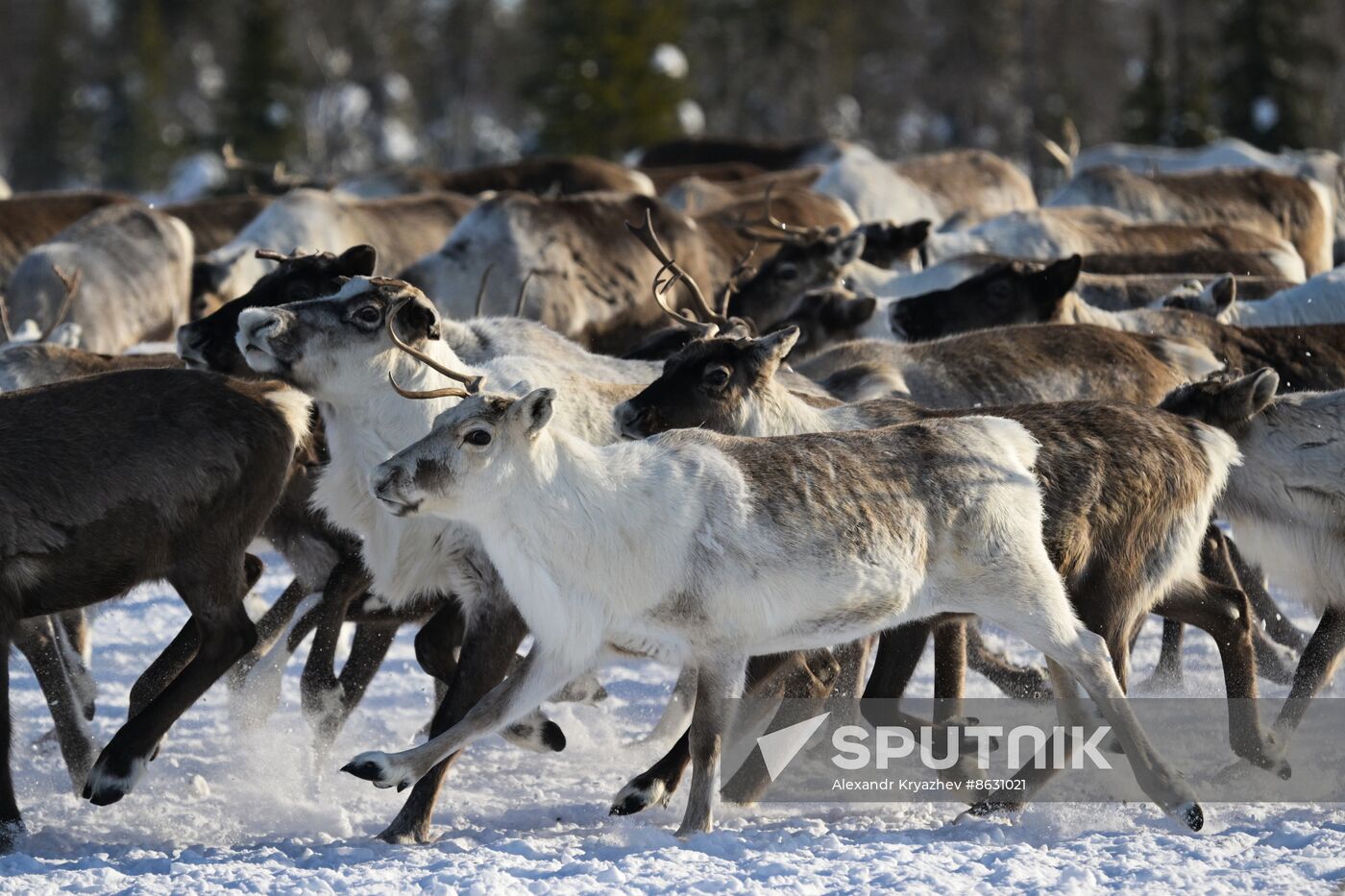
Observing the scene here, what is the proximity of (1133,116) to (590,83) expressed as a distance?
8875 mm

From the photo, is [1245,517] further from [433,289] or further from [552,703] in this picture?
[433,289]

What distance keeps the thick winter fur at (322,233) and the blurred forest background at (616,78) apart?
1728 cm

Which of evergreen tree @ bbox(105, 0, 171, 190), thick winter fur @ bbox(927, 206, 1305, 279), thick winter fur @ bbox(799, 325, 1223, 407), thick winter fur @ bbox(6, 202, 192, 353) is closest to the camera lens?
thick winter fur @ bbox(799, 325, 1223, 407)

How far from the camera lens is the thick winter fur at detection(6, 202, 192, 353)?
11016 millimetres

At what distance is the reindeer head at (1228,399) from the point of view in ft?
18.4

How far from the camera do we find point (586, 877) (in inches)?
168

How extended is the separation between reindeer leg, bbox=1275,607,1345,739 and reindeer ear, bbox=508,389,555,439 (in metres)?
2.53

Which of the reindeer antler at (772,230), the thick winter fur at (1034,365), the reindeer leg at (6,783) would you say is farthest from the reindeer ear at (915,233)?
the reindeer leg at (6,783)

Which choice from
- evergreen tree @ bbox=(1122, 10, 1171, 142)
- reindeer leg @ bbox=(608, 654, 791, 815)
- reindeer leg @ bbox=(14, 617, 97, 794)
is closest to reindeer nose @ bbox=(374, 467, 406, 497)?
reindeer leg @ bbox=(608, 654, 791, 815)

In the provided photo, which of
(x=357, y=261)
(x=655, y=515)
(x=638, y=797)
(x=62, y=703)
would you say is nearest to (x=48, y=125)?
(x=357, y=261)

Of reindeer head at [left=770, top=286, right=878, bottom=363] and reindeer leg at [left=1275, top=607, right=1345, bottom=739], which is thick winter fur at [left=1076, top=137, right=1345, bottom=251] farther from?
reindeer leg at [left=1275, top=607, right=1345, bottom=739]

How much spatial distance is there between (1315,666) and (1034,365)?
1743mm

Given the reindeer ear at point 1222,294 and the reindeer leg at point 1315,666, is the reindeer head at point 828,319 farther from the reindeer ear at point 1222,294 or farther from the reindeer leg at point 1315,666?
the reindeer leg at point 1315,666

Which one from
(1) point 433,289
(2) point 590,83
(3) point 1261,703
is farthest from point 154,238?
(2) point 590,83
